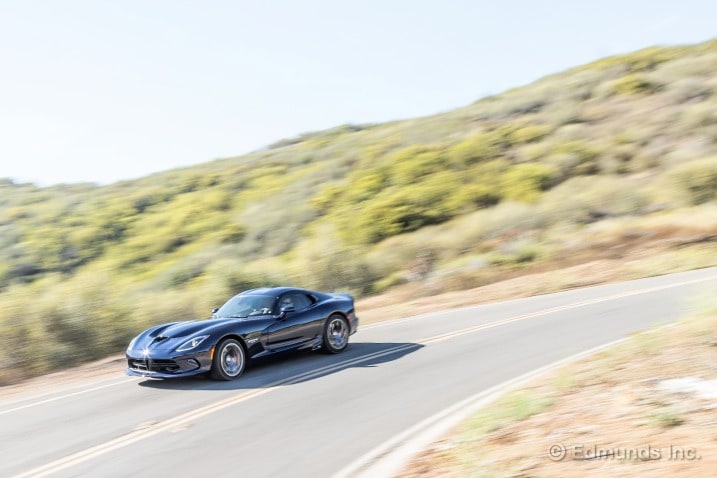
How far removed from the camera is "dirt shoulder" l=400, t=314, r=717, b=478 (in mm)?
5113

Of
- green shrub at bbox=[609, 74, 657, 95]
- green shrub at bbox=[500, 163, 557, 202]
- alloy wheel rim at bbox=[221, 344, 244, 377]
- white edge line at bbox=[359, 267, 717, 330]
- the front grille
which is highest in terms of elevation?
green shrub at bbox=[609, 74, 657, 95]

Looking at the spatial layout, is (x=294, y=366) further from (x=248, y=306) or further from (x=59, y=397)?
(x=59, y=397)

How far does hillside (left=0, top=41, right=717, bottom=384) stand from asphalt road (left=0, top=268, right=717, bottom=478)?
213 inches

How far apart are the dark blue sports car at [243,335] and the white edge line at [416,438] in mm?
3580

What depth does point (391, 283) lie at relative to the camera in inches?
934

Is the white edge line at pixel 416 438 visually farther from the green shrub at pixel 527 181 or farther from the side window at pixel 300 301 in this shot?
the green shrub at pixel 527 181

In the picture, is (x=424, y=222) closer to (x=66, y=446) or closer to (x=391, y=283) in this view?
(x=391, y=283)

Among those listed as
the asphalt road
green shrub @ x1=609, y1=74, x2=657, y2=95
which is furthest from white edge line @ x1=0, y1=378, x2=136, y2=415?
green shrub @ x1=609, y1=74, x2=657, y2=95

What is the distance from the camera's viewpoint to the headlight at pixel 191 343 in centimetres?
1005

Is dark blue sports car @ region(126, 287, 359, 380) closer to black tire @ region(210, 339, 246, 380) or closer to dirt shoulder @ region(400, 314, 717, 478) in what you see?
black tire @ region(210, 339, 246, 380)

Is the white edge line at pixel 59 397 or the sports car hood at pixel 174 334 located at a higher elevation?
the sports car hood at pixel 174 334

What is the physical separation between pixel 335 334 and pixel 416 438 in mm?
5388

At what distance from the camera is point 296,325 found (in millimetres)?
11648

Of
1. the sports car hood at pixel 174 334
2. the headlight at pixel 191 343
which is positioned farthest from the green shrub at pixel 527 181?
the headlight at pixel 191 343
